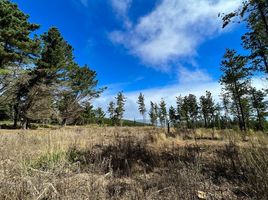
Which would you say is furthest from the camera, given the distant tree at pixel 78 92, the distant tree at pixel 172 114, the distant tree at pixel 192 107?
the distant tree at pixel 172 114

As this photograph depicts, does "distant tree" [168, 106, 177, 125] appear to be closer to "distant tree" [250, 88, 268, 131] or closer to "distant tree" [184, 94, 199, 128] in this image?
"distant tree" [184, 94, 199, 128]

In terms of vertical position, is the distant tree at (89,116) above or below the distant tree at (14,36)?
below

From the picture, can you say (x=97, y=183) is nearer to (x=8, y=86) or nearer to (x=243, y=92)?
(x=8, y=86)

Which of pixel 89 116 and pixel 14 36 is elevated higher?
pixel 14 36

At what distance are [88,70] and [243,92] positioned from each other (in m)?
23.2

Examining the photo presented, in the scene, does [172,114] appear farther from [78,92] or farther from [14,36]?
[14,36]

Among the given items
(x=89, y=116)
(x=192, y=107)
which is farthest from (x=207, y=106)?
(x=89, y=116)

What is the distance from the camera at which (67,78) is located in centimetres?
2669

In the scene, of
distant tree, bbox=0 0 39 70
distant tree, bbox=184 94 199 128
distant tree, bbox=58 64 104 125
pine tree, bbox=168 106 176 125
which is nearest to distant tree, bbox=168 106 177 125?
pine tree, bbox=168 106 176 125

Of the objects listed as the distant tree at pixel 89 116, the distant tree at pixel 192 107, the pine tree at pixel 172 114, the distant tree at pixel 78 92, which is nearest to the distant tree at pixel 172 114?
the pine tree at pixel 172 114

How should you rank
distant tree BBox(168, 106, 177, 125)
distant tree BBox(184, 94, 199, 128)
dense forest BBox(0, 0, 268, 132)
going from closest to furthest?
dense forest BBox(0, 0, 268, 132) → distant tree BBox(184, 94, 199, 128) → distant tree BBox(168, 106, 177, 125)

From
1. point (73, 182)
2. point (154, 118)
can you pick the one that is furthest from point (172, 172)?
point (154, 118)

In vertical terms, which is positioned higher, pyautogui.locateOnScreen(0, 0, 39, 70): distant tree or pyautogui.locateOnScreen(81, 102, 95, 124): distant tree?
pyautogui.locateOnScreen(0, 0, 39, 70): distant tree

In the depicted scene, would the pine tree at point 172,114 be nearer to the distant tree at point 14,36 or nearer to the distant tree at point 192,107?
the distant tree at point 192,107
